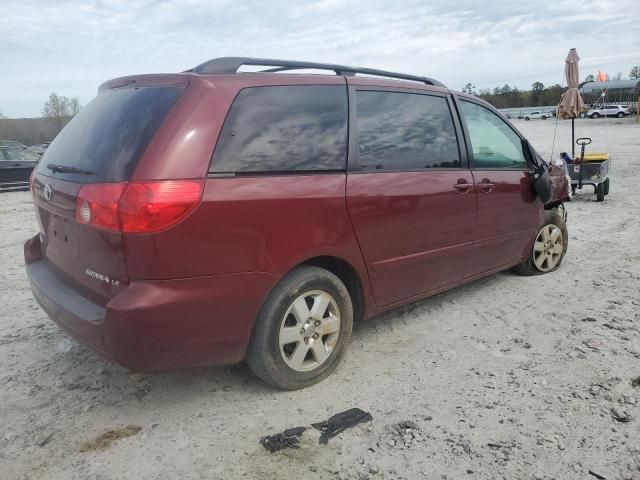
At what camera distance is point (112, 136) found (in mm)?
2672

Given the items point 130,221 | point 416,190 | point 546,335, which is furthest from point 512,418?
point 130,221

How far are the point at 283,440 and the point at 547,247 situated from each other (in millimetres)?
3620

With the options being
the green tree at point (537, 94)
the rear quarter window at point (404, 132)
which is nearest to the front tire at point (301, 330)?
the rear quarter window at point (404, 132)

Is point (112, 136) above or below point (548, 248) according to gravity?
above

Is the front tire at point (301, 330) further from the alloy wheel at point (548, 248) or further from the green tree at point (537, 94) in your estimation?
the green tree at point (537, 94)

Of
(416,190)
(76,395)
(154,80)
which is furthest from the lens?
(416,190)

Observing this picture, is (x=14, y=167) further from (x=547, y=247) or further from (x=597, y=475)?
(x=597, y=475)

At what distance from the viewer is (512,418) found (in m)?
2.69

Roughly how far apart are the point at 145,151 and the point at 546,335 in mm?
2932

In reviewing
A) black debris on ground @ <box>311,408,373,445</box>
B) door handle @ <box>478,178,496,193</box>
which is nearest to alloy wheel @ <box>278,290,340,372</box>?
black debris on ground @ <box>311,408,373,445</box>

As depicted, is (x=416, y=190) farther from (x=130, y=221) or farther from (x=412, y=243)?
(x=130, y=221)

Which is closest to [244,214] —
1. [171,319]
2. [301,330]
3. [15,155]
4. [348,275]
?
[171,319]

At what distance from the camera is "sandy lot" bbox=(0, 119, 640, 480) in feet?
7.74

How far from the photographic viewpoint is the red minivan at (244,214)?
2416 millimetres
